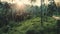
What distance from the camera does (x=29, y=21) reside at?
713 cm

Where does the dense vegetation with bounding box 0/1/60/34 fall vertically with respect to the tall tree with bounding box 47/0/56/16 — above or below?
below

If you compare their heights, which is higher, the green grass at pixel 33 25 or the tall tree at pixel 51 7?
the tall tree at pixel 51 7

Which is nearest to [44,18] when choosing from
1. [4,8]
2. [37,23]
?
[37,23]

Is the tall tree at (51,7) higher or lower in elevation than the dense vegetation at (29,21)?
higher

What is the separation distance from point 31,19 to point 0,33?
1.74 ft

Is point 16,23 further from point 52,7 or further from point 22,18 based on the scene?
point 52,7

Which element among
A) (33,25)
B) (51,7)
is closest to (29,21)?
(33,25)

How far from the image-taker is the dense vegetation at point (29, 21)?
7.11m

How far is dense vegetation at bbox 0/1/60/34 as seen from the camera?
23.3ft

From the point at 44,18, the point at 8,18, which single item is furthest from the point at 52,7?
the point at 8,18

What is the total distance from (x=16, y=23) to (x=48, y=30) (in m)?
0.51

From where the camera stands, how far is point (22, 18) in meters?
7.16

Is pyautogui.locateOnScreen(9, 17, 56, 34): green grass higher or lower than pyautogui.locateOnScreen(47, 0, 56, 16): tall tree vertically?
lower

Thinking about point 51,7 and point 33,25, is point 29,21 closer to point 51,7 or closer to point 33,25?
point 33,25
